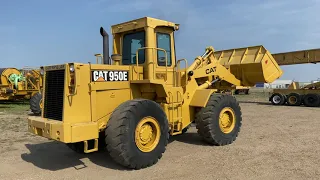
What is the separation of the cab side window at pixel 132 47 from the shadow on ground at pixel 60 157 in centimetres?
231

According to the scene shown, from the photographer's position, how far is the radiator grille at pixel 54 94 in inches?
239

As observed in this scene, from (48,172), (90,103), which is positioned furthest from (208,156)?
(48,172)

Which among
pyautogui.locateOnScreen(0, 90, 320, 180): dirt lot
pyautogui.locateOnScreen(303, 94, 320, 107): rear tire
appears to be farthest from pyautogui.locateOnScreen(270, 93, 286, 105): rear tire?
pyautogui.locateOnScreen(0, 90, 320, 180): dirt lot

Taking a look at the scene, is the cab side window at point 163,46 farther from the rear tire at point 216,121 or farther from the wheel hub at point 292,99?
the wheel hub at point 292,99

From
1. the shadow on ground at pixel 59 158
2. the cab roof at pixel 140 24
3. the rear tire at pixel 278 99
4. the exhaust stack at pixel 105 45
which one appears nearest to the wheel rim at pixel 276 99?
the rear tire at pixel 278 99

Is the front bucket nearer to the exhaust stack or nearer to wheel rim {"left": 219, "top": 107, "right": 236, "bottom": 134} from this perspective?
wheel rim {"left": 219, "top": 107, "right": 236, "bottom": 134}

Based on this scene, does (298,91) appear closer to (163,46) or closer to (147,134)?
(163,46)

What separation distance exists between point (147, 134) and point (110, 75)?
144cm

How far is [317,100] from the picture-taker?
20562 mm

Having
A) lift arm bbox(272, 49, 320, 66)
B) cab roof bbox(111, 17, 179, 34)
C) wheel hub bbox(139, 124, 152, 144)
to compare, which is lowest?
wheel hub bbox(139, 124, 152, 144)

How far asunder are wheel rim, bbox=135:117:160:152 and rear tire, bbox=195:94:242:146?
1.88 meters

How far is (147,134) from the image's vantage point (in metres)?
6.23

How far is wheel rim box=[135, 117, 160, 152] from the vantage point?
6.02 meters

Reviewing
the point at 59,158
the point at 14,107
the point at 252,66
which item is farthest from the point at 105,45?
the point at 14,107
